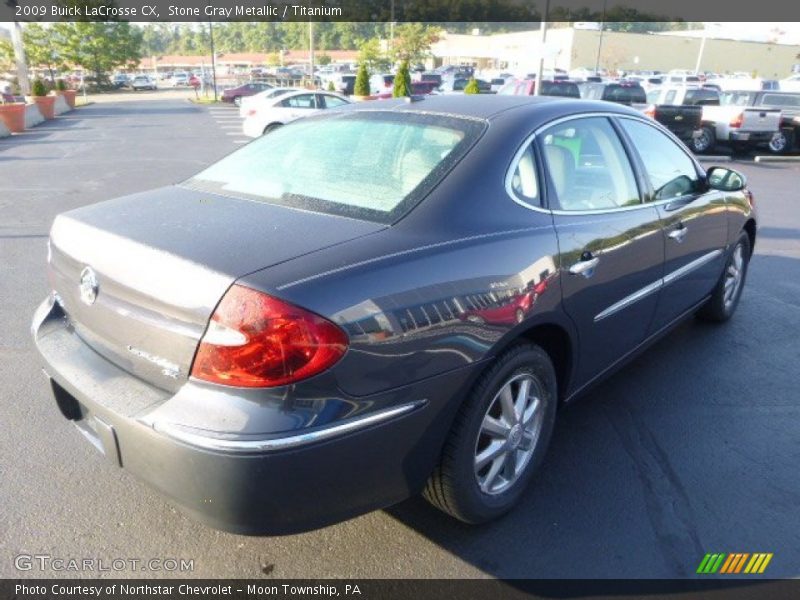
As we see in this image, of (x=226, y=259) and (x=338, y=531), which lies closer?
(x=226, y=259)

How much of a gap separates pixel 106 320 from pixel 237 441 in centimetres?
78

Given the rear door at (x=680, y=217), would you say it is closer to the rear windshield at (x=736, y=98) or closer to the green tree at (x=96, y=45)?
the rear windshield at (x=736, y=98)

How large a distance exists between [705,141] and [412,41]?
149 feet

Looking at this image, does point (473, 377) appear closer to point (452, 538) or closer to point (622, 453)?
point (452, 538)

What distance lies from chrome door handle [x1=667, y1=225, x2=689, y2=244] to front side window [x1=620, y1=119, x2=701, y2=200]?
0.19 metres

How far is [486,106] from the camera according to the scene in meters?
2.96

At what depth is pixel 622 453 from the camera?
3.11 metres

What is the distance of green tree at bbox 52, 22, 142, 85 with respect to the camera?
2083 inches

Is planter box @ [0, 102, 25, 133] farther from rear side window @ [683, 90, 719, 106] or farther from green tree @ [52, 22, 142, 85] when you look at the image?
green tree @ [52, 22, 142, 85]

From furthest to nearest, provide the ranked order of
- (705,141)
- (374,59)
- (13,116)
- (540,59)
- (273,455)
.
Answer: (374,59)
(13,116)
(540,59)
(705,141)
(273,455)

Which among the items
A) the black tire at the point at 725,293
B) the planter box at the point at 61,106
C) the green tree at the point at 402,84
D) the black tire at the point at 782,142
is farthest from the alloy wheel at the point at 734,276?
the planter box at the point at 61,106

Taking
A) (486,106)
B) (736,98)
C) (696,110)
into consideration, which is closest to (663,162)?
(486,106)

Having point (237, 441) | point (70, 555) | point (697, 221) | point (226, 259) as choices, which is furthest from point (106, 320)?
point (697, 221)

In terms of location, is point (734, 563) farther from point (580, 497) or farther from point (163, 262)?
point (163, 262)
